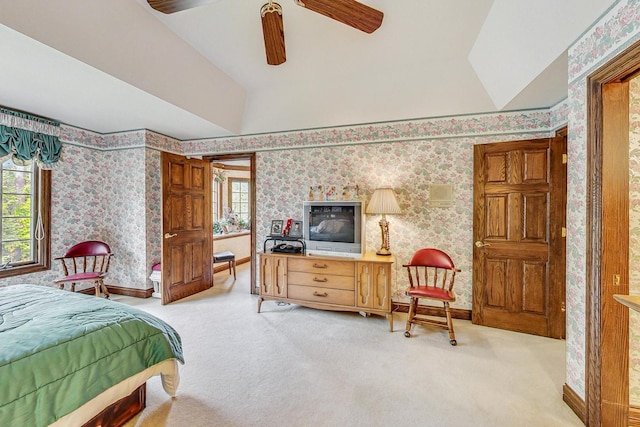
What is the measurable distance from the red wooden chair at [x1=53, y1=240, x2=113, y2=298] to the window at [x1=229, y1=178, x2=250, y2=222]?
323cm

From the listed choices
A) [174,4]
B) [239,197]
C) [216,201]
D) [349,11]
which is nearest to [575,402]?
[349,11]

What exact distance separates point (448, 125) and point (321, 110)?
1.56m

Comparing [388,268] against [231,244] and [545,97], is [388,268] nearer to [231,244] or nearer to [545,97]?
[545,97]

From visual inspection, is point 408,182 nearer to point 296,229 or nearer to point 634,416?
point 296,229

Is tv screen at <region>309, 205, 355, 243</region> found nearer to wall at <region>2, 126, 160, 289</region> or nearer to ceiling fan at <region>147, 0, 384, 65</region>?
ceiling fan at <region>147, 0, 384, 65</region>

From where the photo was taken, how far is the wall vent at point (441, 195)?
3.27 meters

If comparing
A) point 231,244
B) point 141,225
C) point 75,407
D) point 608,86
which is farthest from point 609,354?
point 231,244

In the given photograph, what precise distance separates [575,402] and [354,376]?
55.8 inches

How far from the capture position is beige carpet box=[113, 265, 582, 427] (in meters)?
1.73


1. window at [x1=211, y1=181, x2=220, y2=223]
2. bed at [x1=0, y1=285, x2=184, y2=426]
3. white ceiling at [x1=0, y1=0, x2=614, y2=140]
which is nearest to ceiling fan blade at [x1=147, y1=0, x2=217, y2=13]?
white ceiling at [x1=0, y1=0, x2=614, y2=140]

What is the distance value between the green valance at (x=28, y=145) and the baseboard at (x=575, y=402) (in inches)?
219

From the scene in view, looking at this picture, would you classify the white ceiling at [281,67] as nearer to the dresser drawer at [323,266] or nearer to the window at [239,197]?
the dresser drawer at [323,266]

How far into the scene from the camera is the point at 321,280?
10.5ft

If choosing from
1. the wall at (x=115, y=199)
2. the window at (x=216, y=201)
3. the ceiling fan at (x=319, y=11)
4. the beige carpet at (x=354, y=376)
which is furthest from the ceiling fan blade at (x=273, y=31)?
the window at (x=216, y=201)
